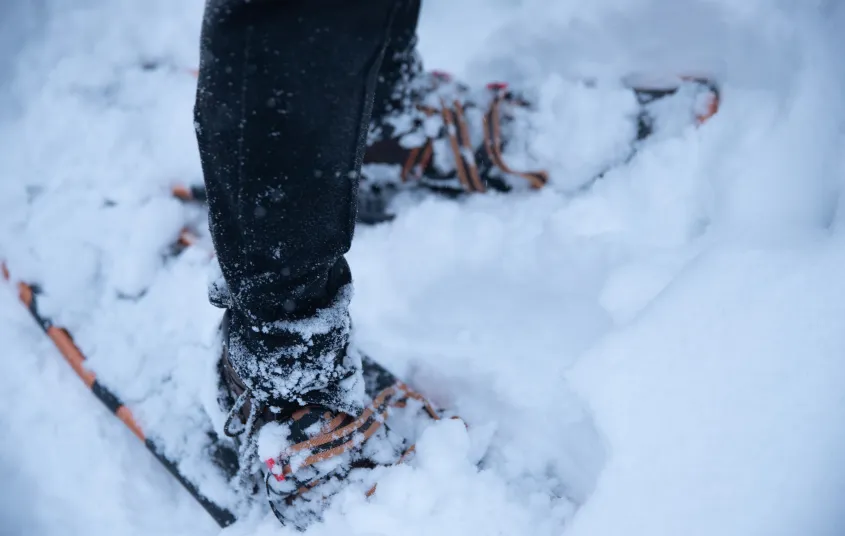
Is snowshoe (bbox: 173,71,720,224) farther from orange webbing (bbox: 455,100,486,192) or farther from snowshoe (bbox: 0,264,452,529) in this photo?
snowshoe (bbox: 0,264,452,529)

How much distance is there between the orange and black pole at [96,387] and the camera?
3.00ft

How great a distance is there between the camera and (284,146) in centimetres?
53

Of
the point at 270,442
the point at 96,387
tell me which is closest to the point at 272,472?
the point at 270,442

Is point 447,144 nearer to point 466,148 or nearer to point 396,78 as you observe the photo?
point 466,148

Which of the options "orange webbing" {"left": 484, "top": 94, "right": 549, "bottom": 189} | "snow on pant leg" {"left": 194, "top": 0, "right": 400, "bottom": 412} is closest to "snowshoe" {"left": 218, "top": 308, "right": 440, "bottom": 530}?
"snow on pant leg" {"left": 194, "top": 0, "right": 400, "bottom": 412}

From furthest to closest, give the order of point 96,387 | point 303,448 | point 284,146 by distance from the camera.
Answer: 1. point 96,387
2. point 303,448
3. point 284,146

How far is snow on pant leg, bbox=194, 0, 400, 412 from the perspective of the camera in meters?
0.48

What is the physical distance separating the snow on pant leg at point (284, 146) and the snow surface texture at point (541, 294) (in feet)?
1.09

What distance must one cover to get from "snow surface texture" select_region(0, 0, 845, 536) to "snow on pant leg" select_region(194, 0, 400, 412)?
33 cm

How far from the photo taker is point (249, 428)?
2.71ft

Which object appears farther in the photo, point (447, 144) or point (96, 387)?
point (447, 144)

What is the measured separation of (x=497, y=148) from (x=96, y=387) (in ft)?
3.53

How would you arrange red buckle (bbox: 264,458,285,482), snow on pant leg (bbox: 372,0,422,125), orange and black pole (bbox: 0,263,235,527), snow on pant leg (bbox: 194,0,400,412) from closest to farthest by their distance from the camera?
1. snow on pant leg (bbox: 194,0,400,412)
2. red buckle (bbox: 264,458,285,482)
3. orange and black pole (bbox: 0,263,235,527)
4. snow on pant leg (bbox: 372,0,422,125)

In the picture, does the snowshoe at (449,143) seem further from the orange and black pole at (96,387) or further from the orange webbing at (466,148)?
the orange and black pole at (96,387)
